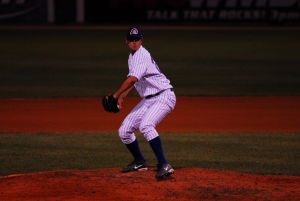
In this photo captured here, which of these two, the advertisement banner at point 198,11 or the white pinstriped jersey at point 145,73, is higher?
the white pinstriped jersey at point 145,73

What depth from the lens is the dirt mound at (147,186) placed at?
22.7 feet

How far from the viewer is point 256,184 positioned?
753 cm

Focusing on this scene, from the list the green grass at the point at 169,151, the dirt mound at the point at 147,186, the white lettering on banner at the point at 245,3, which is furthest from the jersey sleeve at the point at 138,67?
the white lettering on banner at the point at 245,3

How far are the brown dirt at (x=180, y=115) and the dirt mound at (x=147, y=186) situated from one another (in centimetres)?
393

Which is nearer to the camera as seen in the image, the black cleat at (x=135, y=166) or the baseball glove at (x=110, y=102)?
the baseball glove at (x=110, y=102)

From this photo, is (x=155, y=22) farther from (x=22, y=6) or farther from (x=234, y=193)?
(x=234, y=193)

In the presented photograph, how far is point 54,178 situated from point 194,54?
19032 millimetres

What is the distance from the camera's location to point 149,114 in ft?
24.8

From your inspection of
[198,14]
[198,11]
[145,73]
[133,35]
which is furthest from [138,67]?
[198,14]

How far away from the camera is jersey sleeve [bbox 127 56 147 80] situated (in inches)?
289

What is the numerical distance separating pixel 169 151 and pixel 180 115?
126 inches

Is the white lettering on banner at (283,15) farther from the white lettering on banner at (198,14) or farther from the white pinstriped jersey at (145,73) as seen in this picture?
the white pinstriped jersey at (145,73)

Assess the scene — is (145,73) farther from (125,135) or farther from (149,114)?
(125,135)

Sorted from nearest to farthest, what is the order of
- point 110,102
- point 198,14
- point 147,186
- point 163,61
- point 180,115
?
1. point 147,186
2. point 110,102
3. point 180,115
4. point 163,61
5. point 198,14
